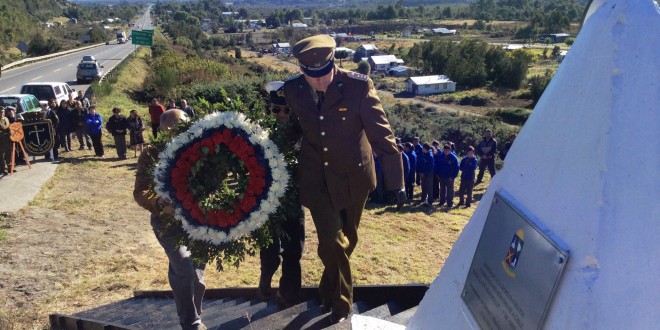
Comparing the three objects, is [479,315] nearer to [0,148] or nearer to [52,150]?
[0,148]

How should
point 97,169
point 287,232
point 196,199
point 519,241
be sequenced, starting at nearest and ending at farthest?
point 519,241, point 196,199, point 287,232, point 97,169

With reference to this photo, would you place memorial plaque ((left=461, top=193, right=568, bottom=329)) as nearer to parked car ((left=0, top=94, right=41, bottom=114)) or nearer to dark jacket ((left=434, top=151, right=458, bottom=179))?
dark jacket ((left=434, top=151, right=458, bottom=179))

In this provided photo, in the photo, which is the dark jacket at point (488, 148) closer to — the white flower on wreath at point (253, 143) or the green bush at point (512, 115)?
the white flower on wreath at point (253, 143)

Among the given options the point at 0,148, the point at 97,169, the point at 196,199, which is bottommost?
the point at 97,169

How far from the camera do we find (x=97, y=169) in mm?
13273

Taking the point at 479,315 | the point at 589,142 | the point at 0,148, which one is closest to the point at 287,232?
the point at 479,315

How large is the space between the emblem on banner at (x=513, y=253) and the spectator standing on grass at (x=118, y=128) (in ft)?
44.6

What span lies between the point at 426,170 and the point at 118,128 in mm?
8307

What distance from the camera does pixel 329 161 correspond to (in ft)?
12.4

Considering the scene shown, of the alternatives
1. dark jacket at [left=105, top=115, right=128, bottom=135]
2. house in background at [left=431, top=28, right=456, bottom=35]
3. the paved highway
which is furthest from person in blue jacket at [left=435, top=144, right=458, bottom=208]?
house in background at [left=431, top=28, right=456, bottom=35]

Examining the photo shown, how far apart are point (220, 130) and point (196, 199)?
20.2 inches

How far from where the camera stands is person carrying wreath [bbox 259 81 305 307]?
391 cm

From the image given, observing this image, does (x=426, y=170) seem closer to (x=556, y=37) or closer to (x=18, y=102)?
(x=18, y=102)

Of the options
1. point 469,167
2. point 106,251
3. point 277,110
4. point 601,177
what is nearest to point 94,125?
point 106,251
